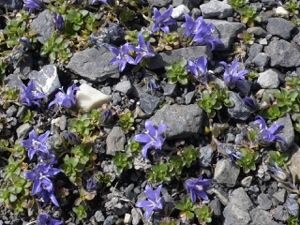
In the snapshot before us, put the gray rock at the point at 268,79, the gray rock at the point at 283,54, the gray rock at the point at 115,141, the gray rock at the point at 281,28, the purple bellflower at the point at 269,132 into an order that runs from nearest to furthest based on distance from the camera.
Answer: the purple bellflower at the point at 269,132 < the gray rock at the point at 115,141 < the gray rock at the point at 268,79 < the gray rock at the point at 283,54 < the gray rock at the point at 281,28

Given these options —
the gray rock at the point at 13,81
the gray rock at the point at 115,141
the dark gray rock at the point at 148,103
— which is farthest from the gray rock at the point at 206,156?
the gray rock at the point at 13,81

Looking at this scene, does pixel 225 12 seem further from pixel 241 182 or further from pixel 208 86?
pixel 241 182

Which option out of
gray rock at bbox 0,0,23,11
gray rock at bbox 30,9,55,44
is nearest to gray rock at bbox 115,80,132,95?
gray rock at bbox 30,9,55,44

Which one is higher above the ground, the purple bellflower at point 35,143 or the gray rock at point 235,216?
the purple bellflower at point 35,143

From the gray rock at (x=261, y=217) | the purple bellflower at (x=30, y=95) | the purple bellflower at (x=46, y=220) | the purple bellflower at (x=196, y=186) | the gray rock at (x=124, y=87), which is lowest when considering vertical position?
the purple bellflower at (x=46, y=220)

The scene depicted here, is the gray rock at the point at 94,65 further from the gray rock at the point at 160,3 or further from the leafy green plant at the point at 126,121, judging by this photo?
the gray rock at the point at 160,3

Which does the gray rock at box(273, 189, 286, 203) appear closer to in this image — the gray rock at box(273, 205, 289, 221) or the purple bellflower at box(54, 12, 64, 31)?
the gray rock at box(273, 205, 289, 221)

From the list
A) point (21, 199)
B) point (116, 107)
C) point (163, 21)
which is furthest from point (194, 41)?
point (21, 199)
